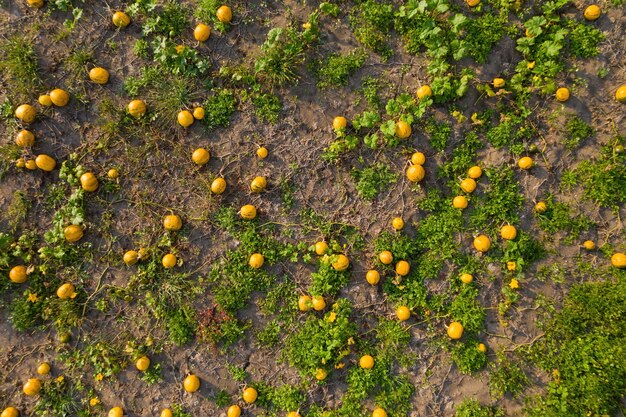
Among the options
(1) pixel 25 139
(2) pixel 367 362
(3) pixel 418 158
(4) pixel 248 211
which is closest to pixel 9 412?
(1) pixel 25 139

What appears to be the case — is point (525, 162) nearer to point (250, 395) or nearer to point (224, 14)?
point (224, 14)

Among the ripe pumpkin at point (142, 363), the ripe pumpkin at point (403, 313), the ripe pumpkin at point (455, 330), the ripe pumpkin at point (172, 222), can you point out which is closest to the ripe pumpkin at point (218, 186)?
the ripe pumpkin at point (172, 222)

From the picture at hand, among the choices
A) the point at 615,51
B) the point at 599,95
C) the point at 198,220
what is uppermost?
the point at 615,51

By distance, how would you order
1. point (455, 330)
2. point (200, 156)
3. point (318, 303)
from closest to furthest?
point (455, 330) < point (318, 303) < point (200, 156)

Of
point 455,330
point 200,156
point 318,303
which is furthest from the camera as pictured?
point 200,156

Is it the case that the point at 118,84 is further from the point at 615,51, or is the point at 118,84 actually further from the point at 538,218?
the point at 615,51

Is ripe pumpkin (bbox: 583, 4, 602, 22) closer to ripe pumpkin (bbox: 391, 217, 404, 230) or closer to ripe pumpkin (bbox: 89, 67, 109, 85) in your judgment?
ripe pumpkin (bbox: 391, 217, 404, 230)

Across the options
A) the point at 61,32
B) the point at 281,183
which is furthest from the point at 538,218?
the point at 61,32

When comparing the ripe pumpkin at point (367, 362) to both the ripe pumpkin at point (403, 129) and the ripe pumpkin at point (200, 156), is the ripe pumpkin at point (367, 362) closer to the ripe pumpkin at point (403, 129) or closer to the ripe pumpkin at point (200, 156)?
the ripe pumpkin at point (403, 129)
